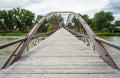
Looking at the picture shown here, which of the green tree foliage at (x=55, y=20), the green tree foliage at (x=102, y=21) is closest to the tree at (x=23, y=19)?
the green tree foliage at (x=102, y=21)

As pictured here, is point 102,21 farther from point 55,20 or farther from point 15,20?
point 55,20

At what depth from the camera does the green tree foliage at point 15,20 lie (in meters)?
70.0

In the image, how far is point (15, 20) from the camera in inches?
2751

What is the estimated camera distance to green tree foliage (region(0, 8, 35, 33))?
7000 cm

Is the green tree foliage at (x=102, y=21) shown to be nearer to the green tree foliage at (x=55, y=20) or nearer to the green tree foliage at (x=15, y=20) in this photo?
the green tree foliage at (x=15, y=20)

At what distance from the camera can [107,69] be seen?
4.51 m

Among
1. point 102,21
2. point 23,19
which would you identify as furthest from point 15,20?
point 102,21

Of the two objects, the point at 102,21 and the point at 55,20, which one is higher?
the point at 55,20

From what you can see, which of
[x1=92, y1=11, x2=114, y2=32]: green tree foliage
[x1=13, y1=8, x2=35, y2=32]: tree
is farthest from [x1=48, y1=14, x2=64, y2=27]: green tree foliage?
[x1=92, y1=11, x2=114, y2=32]: green tree foliage

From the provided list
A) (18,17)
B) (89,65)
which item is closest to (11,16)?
(18,17)

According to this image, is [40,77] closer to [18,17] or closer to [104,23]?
[18,17]

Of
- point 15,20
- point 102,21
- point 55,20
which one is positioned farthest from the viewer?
point 102,21

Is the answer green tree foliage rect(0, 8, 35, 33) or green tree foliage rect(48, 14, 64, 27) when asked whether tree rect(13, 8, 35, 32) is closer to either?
green tree foliage rect(0, 8, 35, 33)

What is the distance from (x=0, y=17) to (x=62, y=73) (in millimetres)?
68023
